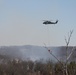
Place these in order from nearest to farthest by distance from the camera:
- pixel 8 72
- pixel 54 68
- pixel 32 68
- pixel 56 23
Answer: pixel 56 23
pixel 8 72
pixel 54 68
pixel 32 68

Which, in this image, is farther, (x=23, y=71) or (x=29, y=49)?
(x=29, y=49)

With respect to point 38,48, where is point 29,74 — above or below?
below

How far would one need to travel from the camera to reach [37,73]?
228 ft

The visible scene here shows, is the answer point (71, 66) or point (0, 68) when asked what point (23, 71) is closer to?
point (0, 68)

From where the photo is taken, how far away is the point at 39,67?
74.1 meters

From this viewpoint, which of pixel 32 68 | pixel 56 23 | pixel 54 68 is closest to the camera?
pixel 56 23

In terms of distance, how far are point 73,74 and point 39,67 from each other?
51.9 feet

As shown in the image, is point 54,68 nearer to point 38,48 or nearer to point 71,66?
point 71,66

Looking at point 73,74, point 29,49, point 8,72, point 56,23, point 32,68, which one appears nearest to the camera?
point 56,23

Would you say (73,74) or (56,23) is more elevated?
(56,23)

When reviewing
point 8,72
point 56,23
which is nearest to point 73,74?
point 8,72

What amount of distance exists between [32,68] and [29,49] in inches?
3337

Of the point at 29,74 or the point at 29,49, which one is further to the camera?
the point at 29,49

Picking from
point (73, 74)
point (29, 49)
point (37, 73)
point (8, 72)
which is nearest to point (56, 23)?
point (73, 74)
